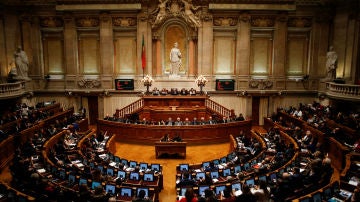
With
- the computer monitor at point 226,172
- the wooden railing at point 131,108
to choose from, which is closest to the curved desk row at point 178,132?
the wooden railing at point 131,108

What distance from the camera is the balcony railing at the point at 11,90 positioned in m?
18.1

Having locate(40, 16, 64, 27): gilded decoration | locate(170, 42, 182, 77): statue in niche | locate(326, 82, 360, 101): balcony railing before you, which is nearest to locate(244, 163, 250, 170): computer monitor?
locate(326, 82, 360, 101): balcony railing

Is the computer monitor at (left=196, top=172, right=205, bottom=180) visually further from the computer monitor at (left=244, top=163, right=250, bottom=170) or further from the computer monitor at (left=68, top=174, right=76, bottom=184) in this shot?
the computer monitor at (left=68, top=174, right=76, bottom=184)

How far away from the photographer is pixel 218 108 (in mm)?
19844

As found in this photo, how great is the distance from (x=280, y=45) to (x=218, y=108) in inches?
288

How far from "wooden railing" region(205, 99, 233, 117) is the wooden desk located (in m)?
5.93

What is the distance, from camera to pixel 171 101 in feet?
67.6

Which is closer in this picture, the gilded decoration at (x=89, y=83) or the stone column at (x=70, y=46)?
the stone column at (x=70, y=46)

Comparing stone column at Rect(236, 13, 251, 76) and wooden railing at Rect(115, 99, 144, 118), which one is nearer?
wooden railing at Rect(115, 99, 144, 118)

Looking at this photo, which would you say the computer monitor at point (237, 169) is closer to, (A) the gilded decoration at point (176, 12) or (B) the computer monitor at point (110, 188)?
(B) the computer monitor at point (110, 188)

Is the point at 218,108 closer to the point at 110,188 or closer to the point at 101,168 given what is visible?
the point at 101,168

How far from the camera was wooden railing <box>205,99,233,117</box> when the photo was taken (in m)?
19.4

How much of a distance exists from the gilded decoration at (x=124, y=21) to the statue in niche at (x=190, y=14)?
13.1 feet

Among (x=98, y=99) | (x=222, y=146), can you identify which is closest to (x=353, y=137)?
(x=222, y=146)
